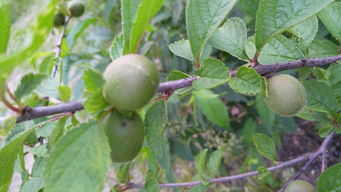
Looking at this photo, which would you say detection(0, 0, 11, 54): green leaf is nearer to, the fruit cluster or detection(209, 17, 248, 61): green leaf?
the fruit cluster

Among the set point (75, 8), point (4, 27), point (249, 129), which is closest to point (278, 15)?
point (4, 27)

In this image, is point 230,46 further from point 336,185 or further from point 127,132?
point 336,185

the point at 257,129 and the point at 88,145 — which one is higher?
the point at 88,145

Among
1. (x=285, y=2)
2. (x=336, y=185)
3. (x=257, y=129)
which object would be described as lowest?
(x=257, y=129)

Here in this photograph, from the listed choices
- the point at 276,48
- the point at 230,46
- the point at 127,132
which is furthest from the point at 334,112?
the point at 127,132

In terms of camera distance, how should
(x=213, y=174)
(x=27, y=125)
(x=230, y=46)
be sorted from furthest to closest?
1. (x=213, y=174)
2. (x=27, y=125)
3. (x=230, y=46)

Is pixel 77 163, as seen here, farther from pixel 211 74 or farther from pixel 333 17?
pixel 333 17
